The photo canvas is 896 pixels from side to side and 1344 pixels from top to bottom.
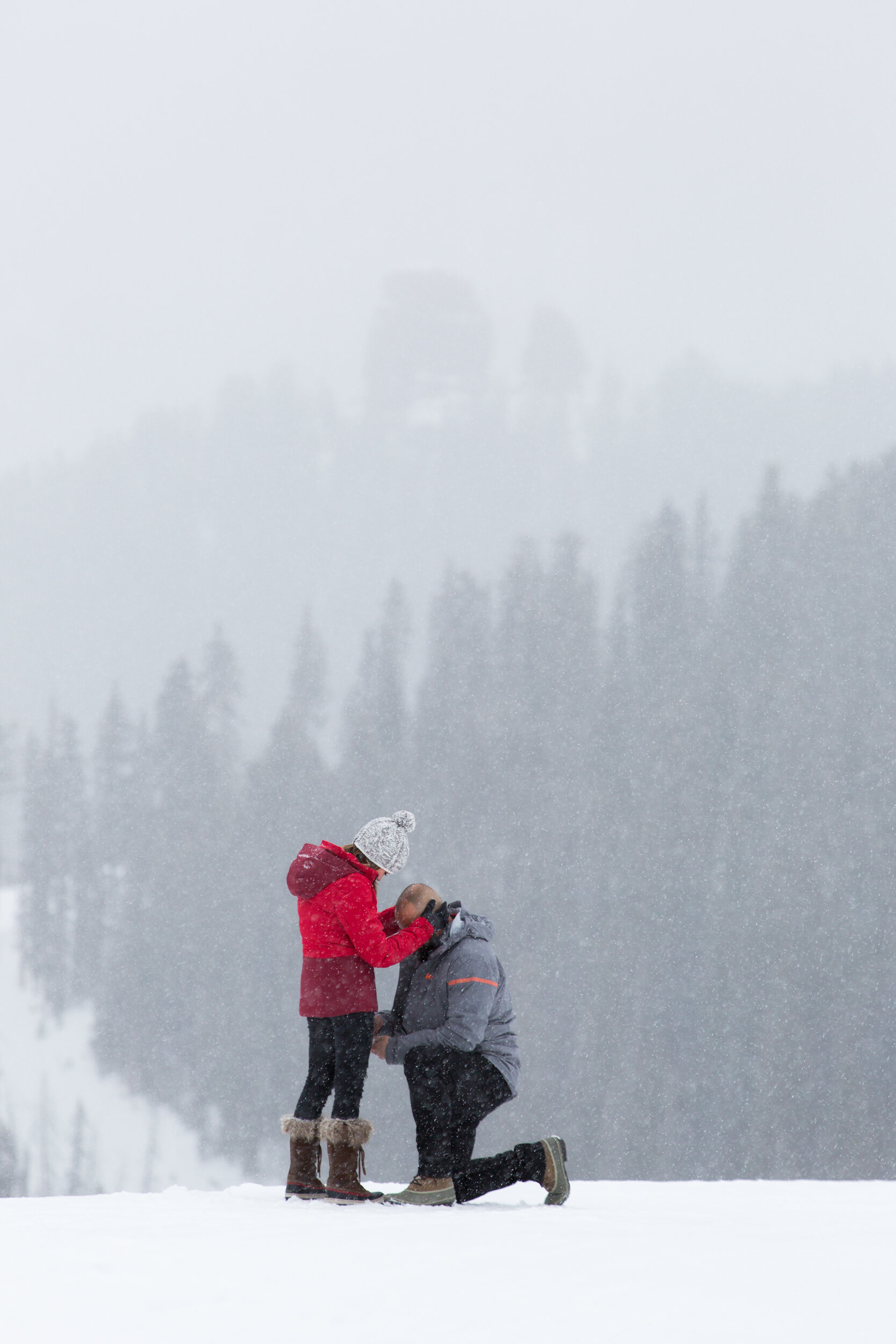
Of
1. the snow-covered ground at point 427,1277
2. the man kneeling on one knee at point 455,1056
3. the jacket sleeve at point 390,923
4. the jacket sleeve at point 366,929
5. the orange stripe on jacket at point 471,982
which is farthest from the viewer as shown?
the jacket sleeve at point 390,923

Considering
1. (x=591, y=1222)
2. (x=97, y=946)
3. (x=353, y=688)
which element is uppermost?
(x=353, y=688)

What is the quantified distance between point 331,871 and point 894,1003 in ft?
125

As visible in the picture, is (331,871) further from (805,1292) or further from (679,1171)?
(679,1171)

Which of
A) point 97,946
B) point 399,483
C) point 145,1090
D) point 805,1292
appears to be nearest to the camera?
point 805,1292

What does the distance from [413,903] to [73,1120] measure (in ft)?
169

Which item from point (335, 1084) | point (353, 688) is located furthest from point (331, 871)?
point (353, 688)

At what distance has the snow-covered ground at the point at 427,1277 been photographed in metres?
2.92

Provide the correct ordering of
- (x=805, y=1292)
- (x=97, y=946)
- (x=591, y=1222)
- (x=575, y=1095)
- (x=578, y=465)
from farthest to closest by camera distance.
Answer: (x=578, y=465)
(x=97, y=946)
(x=575, y=1095)
(x=591, y=1222)
(x=805, y=1292)

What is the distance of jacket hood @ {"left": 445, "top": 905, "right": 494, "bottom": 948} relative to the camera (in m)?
5.24

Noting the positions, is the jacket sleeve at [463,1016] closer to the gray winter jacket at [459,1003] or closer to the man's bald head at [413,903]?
the gray winter jacket at [459,1003]

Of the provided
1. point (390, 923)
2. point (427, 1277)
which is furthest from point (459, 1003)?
point (427, 1277)

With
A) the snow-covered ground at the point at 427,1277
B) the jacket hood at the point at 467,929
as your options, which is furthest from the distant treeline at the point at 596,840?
the snow-covered ground at the point at 427,1277

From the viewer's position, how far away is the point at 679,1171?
38.8m

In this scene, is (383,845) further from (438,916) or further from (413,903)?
(438,916)
